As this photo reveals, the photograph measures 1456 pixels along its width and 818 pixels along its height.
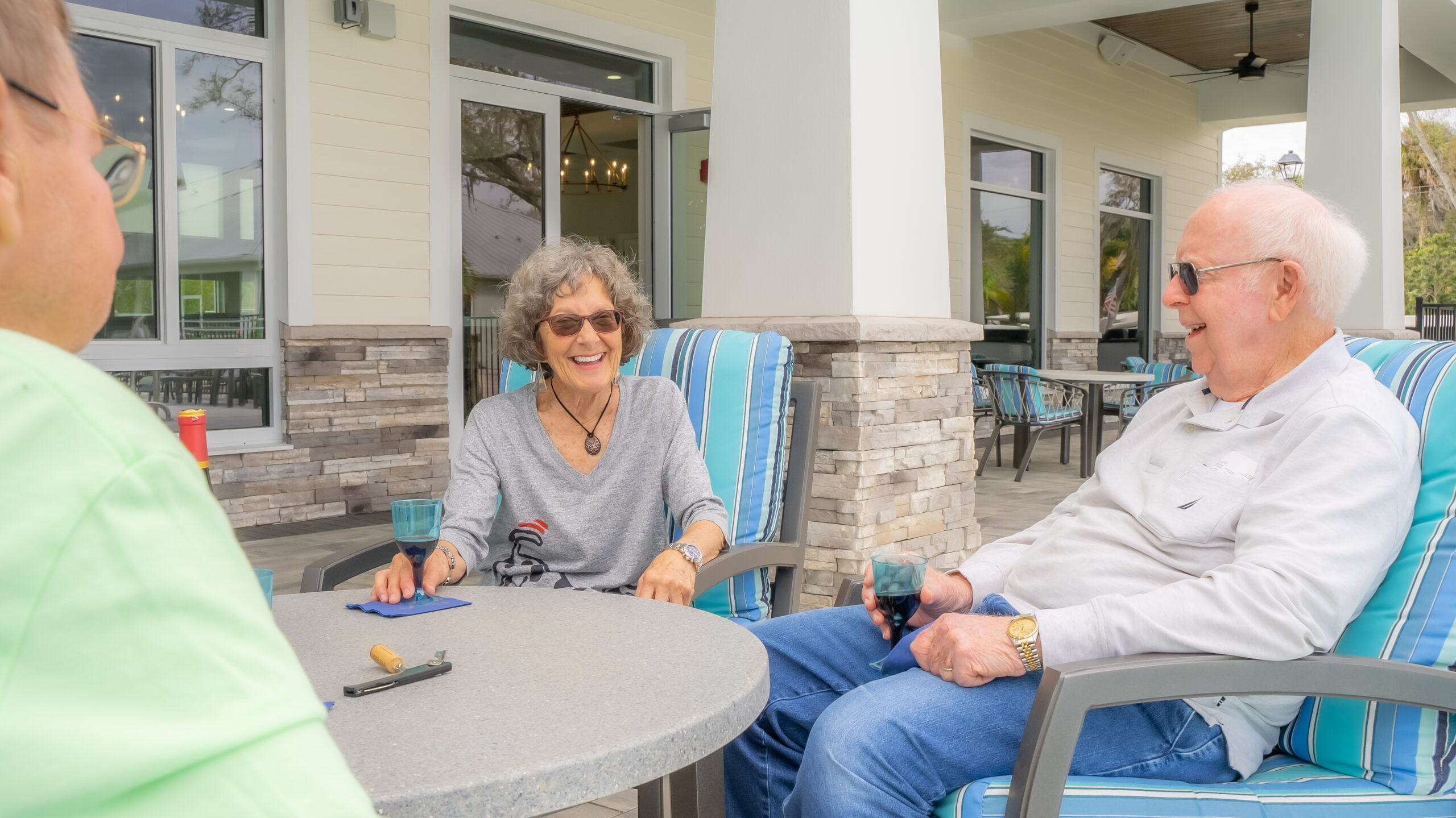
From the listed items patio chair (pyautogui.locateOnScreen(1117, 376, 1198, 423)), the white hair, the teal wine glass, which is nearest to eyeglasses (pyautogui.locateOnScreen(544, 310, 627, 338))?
the teal wine glass

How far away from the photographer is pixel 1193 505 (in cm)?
167

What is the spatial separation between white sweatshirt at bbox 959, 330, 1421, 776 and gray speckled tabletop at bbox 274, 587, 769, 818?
21.8 inches

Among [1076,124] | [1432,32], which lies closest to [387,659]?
[1076,124]

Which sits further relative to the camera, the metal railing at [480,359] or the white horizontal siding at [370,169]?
the metal railing at [480,359]

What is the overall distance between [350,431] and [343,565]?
390cm

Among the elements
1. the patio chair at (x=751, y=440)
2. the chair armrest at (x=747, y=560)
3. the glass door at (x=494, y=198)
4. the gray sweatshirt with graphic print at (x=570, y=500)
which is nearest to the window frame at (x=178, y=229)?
the glass door at (x=494, y=198)

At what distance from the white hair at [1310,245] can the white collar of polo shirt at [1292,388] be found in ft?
0.25

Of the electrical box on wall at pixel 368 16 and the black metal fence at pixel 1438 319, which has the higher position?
the electrical box on wall at pixel 368 16

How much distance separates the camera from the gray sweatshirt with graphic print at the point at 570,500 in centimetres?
212

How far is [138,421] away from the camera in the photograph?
44 cm

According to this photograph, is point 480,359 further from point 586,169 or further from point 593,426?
point 593,426

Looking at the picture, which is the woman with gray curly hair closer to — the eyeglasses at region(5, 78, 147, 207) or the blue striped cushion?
the blue striped cushion

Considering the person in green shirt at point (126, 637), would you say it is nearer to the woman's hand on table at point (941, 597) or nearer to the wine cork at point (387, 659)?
the wine cork at point (387, 659)

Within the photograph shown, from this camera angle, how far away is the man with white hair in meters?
1.44
